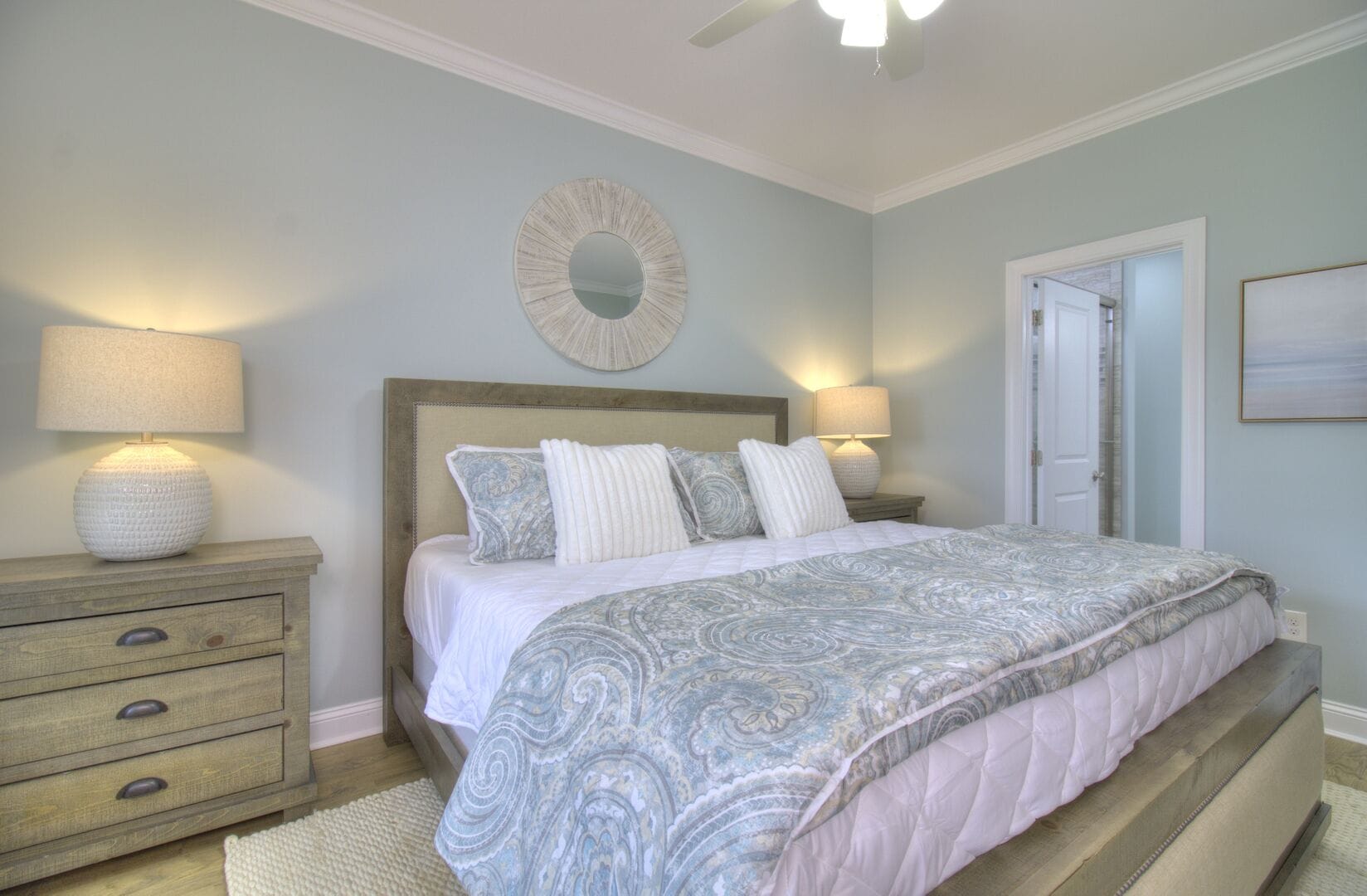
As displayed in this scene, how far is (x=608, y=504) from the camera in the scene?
202cm

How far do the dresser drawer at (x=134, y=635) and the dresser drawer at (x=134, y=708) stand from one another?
A: 59mm

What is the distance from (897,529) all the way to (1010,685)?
1.69 metres

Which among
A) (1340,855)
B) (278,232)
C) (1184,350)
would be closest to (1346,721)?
(1340,855)

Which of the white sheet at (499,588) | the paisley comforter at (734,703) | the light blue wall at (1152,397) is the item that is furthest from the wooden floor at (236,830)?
the light blue wall at (1152,397)

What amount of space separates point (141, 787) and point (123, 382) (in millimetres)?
1007

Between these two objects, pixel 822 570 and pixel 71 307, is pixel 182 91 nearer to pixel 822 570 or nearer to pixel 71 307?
pixel 71 307

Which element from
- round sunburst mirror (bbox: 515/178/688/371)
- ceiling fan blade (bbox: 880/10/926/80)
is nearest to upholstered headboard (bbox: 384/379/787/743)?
round sunburst mirror (bbox: 515/178/688/371)

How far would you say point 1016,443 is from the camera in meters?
3.28

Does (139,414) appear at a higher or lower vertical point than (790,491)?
higher

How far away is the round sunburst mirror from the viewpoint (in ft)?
8.57

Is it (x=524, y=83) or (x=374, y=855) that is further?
(x=524, y=83)

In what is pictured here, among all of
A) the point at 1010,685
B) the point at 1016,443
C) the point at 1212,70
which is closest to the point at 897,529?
the point at 1016,443

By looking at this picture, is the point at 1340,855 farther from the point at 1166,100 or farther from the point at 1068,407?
the point at 1166,100

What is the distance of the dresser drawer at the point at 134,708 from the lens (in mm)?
1448
